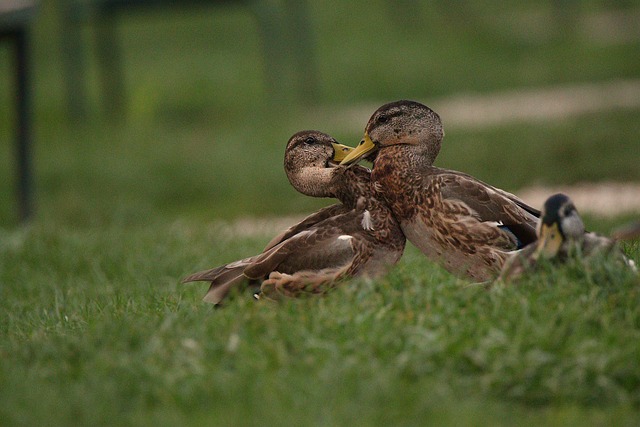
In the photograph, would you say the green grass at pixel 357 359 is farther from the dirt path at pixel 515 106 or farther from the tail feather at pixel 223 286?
the dirt path at pixel 515 106

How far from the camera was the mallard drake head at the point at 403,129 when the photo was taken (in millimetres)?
5258

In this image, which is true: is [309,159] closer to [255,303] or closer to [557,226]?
[255,303]

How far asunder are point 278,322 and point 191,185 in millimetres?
7517

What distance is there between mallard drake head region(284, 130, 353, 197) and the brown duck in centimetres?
17

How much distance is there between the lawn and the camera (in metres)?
3.85

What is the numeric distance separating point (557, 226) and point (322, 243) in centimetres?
99

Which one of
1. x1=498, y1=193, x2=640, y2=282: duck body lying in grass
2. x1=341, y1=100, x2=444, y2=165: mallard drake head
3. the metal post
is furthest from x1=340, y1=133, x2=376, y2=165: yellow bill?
the metal post

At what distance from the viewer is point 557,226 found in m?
4.55

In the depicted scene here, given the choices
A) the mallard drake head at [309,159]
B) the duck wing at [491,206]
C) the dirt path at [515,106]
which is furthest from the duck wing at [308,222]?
the dirt path at [515,106]

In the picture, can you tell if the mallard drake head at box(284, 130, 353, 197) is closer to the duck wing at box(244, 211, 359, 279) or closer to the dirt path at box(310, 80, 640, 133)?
the duck wing at box(244, 211, 359, 279)

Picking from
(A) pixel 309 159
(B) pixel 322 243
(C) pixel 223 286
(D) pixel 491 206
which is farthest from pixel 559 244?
(C) pixel 223 286

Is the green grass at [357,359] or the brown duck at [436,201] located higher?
the brown duck at [436,201]

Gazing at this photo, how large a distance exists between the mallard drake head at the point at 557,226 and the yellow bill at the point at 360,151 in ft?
3.31

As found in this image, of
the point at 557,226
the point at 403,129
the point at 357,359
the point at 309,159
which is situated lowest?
the point at 357,359
